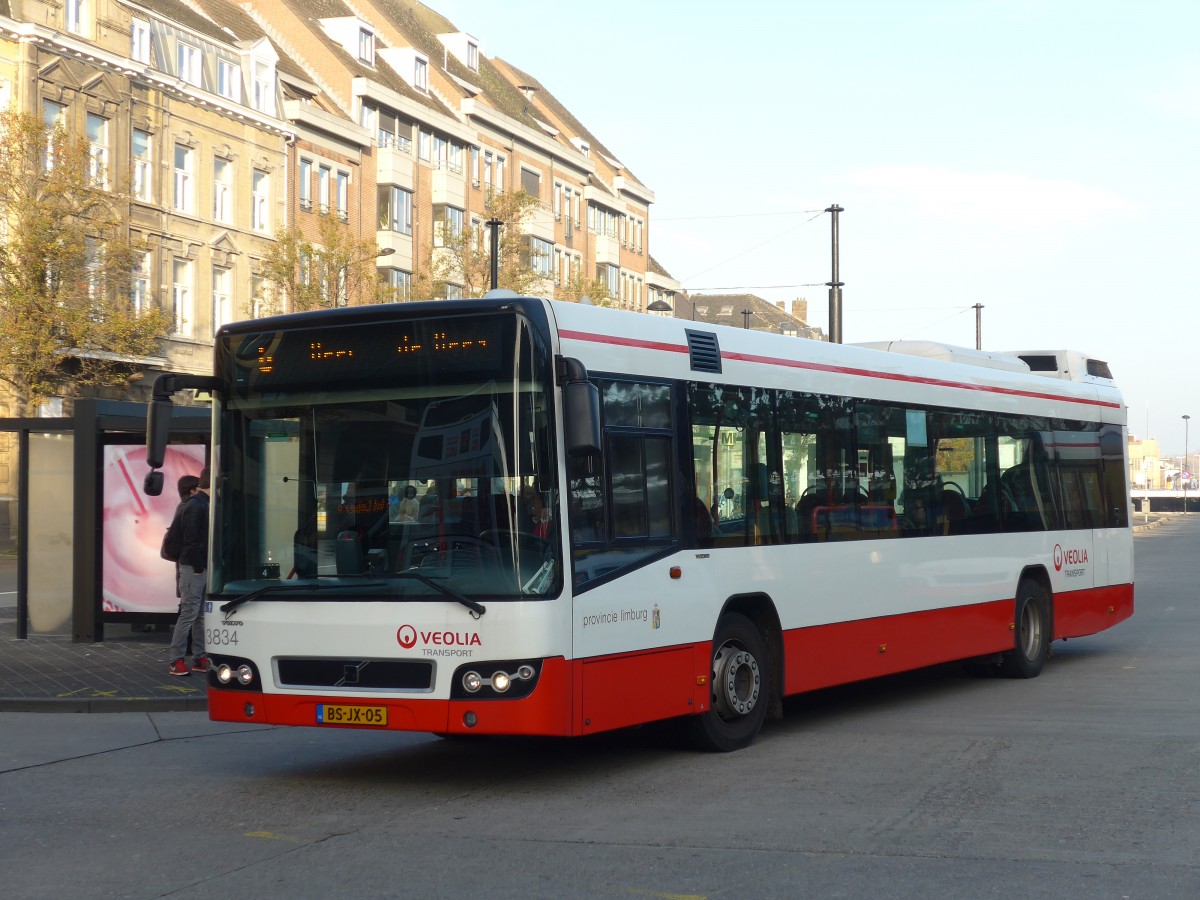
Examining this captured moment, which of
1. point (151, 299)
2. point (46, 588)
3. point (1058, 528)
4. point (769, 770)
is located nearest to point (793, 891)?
point (769, 770)

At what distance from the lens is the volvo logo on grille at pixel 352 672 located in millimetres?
9102

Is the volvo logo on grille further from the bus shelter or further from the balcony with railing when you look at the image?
the balcony with railing

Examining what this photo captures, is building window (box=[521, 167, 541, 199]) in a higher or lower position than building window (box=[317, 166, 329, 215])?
higher

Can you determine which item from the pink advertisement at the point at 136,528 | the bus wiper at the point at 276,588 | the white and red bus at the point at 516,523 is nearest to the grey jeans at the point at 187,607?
the pink advertisement at the point at 136,528

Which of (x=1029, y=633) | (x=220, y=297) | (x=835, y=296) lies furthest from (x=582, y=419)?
(x=220, y=297)

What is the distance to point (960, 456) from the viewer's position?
14312 millimetres

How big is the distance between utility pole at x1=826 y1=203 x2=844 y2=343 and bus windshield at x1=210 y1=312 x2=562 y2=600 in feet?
87.2

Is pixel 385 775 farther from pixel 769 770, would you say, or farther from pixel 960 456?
pixel 960 456

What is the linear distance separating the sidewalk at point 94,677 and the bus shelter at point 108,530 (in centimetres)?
38

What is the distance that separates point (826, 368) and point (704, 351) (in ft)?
5.92

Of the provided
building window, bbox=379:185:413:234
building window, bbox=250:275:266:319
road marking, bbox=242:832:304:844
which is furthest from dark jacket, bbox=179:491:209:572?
building window, bbox=379:185:413:234

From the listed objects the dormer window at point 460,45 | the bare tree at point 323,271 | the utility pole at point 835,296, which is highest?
the dormer window at point 460,45

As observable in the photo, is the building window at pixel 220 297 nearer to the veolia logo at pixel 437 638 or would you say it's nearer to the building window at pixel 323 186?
the building window at pixel 323 186

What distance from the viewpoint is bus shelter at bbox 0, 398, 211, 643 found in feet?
57.5
